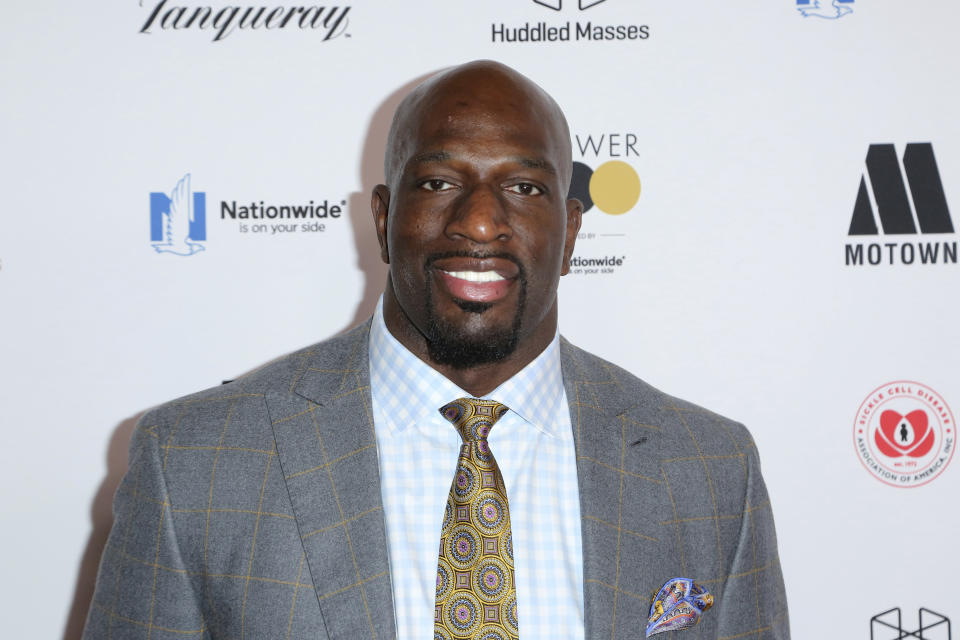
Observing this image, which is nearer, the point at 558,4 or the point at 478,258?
the point at 478,258

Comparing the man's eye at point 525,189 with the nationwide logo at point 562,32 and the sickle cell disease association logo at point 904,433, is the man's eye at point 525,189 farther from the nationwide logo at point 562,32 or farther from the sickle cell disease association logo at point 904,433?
the sickle cell disease association logo at point 904,433

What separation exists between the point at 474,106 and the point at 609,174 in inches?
36.2

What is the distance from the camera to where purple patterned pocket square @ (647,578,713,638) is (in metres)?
1.60

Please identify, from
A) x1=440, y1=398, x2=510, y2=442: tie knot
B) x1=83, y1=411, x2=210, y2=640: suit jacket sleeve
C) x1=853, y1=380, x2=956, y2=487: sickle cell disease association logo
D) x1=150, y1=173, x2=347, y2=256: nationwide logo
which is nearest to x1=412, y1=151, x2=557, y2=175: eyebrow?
x1=440, y1=398, x2=510, y2=442: tie knot

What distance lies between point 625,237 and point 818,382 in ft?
2.13

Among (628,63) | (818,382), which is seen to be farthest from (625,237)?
(818,382)

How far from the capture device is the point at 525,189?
1624mm

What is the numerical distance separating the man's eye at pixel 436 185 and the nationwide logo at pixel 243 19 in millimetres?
1059

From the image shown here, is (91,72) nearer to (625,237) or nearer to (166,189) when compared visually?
(166,189)

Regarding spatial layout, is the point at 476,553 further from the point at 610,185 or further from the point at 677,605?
the point at 610,185

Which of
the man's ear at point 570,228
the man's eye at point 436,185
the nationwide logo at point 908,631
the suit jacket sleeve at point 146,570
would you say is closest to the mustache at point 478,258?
the man's eye at point 436,185

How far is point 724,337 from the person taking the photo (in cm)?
248

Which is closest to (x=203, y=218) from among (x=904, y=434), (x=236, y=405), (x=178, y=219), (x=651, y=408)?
(x=178, y=219)

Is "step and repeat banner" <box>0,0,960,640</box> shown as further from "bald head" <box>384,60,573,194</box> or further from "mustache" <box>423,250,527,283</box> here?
"mustache" <box>423,250,527,283</box>
